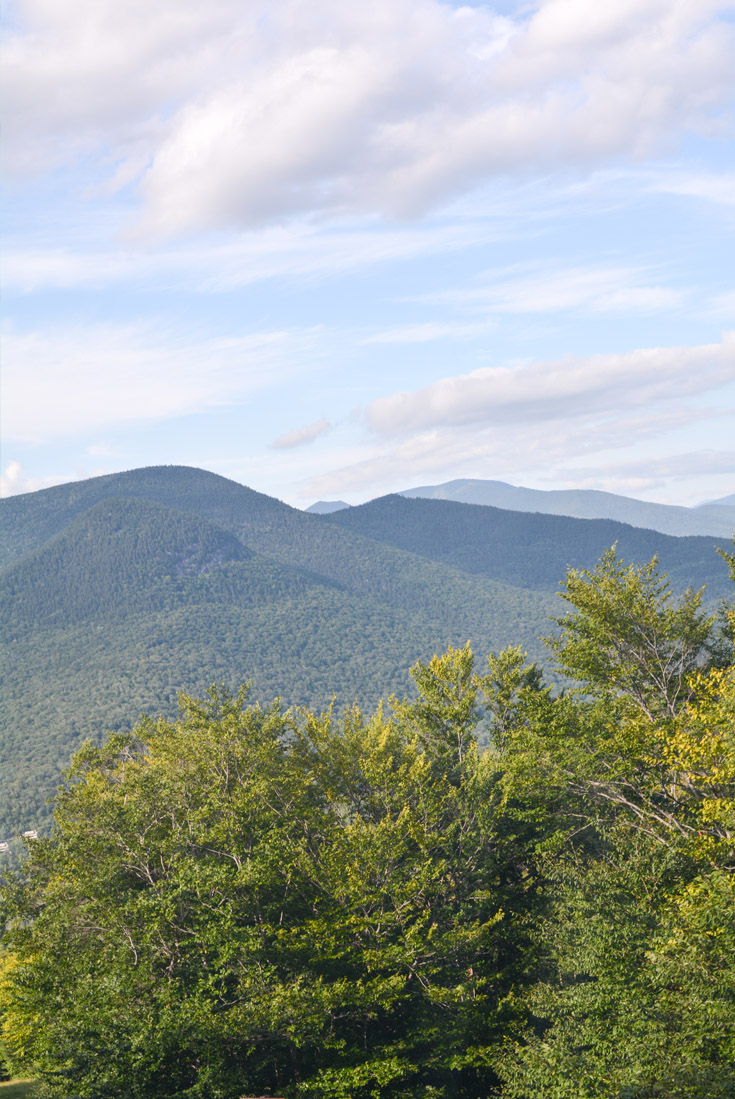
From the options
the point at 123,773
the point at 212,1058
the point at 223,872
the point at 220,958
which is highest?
the point at 123,773

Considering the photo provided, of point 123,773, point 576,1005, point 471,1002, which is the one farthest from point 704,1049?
point 123,773

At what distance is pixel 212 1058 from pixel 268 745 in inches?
405

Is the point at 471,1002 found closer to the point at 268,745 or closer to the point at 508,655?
the point at 268,745

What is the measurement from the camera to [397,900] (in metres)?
30.4

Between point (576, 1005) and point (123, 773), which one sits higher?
point (123, 773)

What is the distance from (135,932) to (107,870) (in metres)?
2.55

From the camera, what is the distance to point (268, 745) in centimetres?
3123

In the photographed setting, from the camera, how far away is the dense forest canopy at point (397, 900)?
24391 mm

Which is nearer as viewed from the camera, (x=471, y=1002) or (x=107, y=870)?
(x=107, y=870)

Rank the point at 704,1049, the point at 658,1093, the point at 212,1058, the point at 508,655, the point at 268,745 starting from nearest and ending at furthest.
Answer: the point at 658,1093
the point at 704,1049
the point at 212,1058
the point at 268,745
the point at 508,655

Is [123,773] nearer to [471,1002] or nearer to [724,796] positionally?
[471,1002]

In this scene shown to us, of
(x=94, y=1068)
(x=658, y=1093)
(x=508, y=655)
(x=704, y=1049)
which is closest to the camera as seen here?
(x=658, y=1093)

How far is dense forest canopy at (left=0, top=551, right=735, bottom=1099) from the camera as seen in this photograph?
2439 cm

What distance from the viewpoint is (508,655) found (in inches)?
1641
